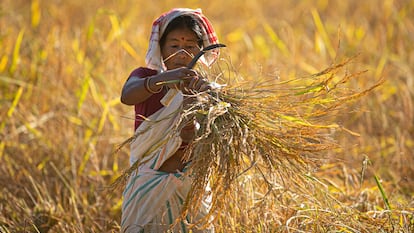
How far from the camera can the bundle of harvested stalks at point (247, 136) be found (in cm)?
217

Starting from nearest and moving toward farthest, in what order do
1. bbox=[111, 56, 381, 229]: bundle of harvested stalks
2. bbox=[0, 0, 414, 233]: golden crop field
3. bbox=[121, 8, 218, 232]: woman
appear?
1. bbox=[111, 56, 381, 229]: bundle of harvested stalks
2. bbox=[121, 8, 218, 232]: woman
3. bbox=[0, 0, 414, 233]: golden crop field

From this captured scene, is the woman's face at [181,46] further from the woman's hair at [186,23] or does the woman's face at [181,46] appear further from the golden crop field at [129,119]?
the golden crop field at [129,119]

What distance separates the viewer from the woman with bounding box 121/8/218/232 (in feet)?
7.80

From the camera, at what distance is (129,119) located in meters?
3.57

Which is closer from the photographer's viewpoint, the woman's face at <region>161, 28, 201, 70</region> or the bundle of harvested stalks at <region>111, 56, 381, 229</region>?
the bundle of harvested stalks at <region>111, 56, 381, 229</region>

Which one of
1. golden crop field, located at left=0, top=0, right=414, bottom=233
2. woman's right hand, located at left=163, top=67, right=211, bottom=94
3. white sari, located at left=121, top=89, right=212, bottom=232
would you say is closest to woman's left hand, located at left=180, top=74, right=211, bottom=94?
woman's right hand, located at left=163, top=67, right=211, bottom=94

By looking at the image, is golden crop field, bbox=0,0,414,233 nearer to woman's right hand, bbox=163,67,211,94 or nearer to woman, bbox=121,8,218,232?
woman, bbox=121,8,218,232

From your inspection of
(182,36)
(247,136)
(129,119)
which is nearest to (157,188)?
(247,136)

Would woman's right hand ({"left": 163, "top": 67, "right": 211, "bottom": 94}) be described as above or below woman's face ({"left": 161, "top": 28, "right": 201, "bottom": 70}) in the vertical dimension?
below

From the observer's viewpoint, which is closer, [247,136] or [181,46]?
[247,136]

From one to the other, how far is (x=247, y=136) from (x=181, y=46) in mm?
414

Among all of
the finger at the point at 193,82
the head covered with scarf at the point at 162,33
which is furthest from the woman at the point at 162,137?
the finger at the point at 193,82

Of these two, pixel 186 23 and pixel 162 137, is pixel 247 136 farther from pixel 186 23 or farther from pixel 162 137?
pixel 186 23

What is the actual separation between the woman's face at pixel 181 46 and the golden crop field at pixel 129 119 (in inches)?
9.3
